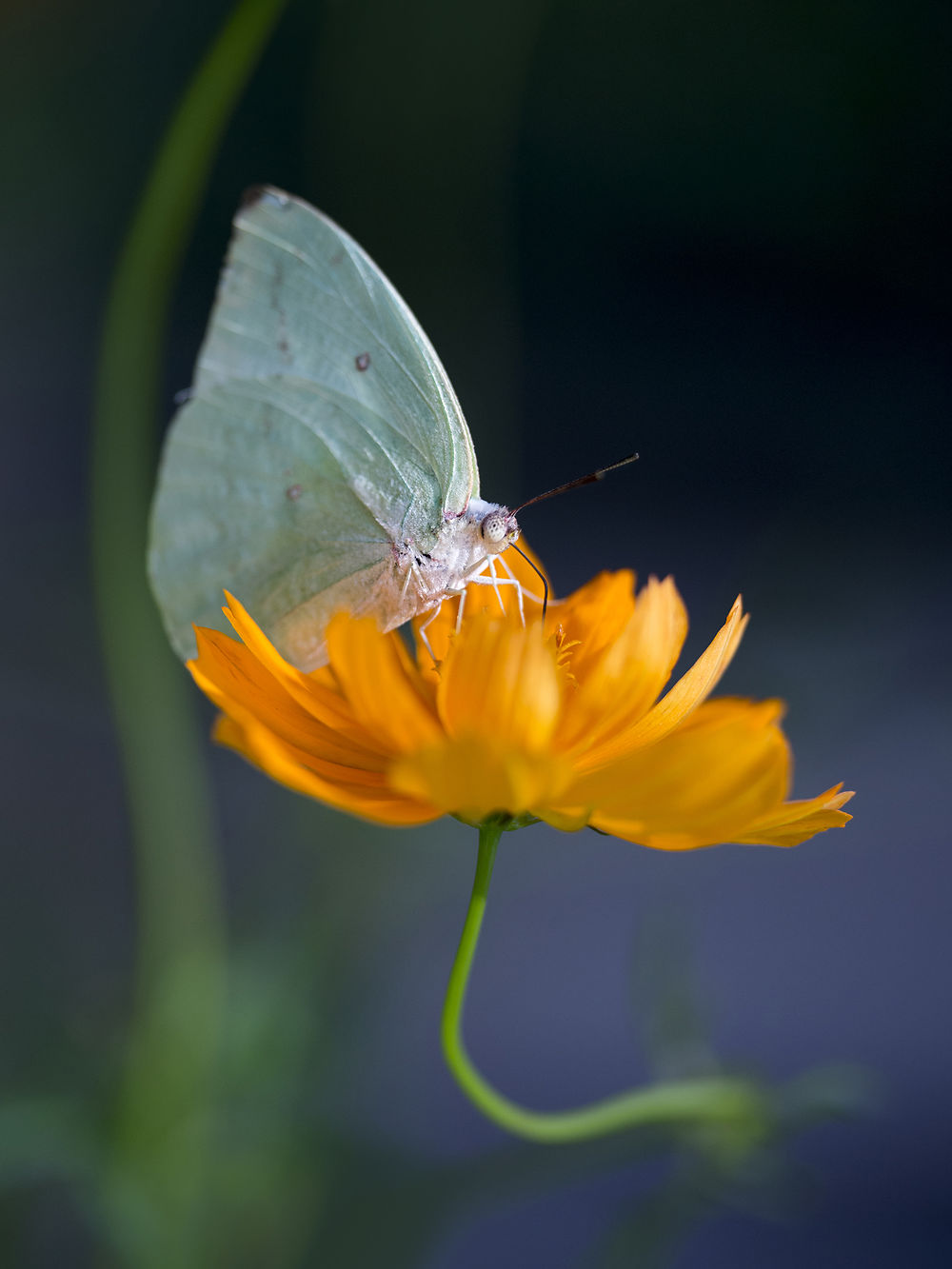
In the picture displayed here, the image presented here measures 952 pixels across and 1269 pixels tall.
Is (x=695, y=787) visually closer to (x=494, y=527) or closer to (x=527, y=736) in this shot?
(x=527, y=736)

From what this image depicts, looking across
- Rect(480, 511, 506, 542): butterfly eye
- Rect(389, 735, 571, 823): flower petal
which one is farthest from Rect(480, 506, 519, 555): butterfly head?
Rect(389, 735, 571, 823): flower petal

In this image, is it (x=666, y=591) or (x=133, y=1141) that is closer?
(x=666, y=591)

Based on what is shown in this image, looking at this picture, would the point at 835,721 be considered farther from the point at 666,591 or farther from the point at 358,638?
the point at 358,638

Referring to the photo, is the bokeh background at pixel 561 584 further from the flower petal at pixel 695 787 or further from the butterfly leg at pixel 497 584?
the flower petal at pixel 695 787

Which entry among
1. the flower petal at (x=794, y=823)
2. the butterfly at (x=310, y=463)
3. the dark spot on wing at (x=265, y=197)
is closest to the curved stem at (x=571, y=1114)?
the flower petal at (x=794, y=823)

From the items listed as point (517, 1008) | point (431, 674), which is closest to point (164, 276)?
point (431, 674)

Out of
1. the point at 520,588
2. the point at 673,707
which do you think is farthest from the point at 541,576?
the point at 673,707

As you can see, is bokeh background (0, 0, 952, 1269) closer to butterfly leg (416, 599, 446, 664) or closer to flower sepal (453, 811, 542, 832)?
butterfly leg (416, 599, 446, 664)
